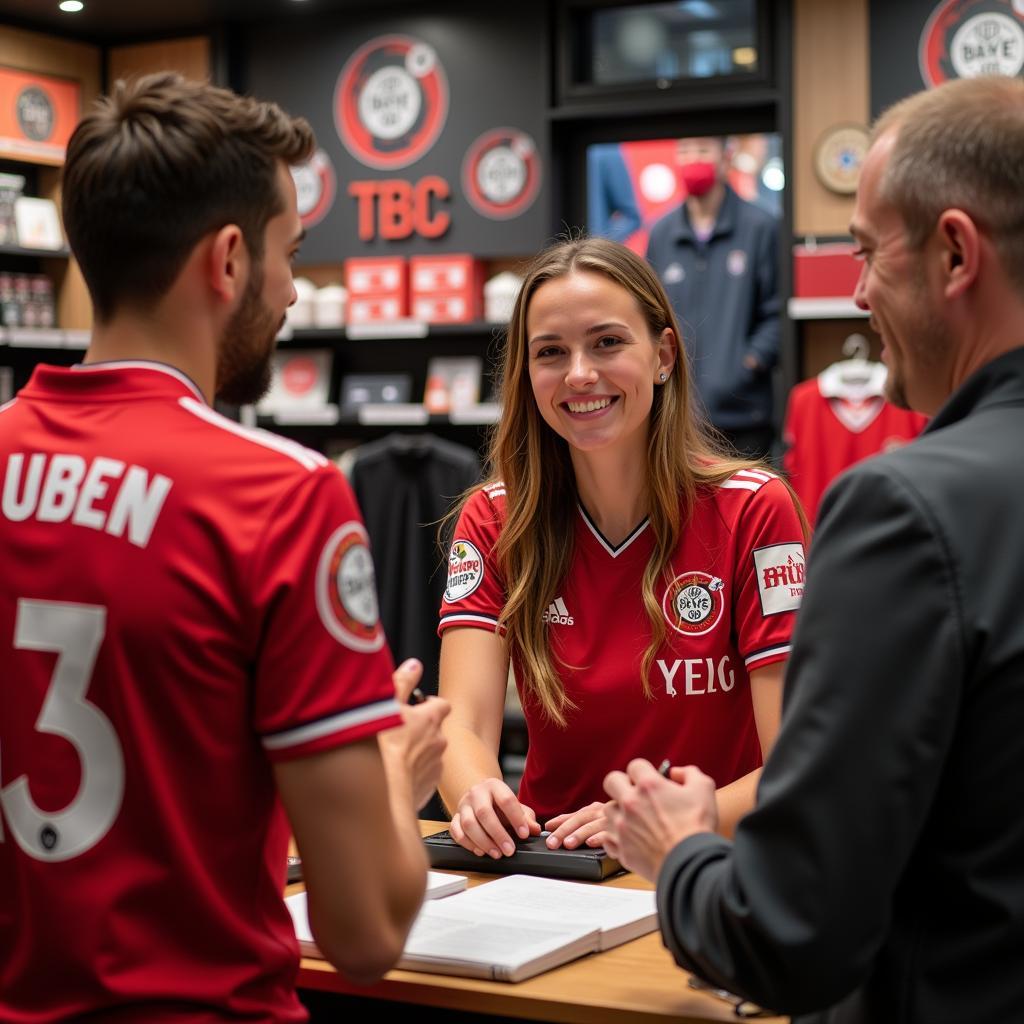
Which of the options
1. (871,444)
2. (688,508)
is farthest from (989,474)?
(871,444)

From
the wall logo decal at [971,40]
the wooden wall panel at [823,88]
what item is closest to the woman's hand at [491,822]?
the wooden wall panel at [823,88]

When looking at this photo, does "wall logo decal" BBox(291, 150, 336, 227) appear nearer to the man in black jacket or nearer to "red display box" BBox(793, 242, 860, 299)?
"red display box" BBox(793, 242, 860, 299)

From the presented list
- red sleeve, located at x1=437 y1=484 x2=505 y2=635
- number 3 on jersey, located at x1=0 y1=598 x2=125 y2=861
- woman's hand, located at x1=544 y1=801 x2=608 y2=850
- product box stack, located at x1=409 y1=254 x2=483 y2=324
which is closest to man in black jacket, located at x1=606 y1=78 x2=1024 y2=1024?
number 3 on jersey, located at x1=0 y1=598 x2=125 y2=861

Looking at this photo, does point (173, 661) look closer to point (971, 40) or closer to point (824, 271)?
point (824, 271)

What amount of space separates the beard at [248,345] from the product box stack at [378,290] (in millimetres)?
4756

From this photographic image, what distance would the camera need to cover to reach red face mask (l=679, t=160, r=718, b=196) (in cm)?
578

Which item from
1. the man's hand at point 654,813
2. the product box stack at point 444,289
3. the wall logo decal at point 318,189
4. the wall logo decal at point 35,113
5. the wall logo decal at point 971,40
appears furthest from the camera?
the wall logo decal at point 318,189

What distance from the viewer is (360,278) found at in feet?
20.4

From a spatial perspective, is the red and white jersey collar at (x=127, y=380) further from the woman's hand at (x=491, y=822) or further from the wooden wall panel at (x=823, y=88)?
the wooden wall panel at (x=823, y=88)

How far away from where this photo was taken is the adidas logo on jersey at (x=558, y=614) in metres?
2.60

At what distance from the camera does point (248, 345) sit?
4.69ft

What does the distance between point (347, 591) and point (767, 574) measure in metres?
1.30

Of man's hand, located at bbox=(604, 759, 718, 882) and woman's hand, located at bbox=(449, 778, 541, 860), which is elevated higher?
man's hand, located at bbox=(604, 759, 718, 882)

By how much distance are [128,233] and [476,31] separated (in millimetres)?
5131
